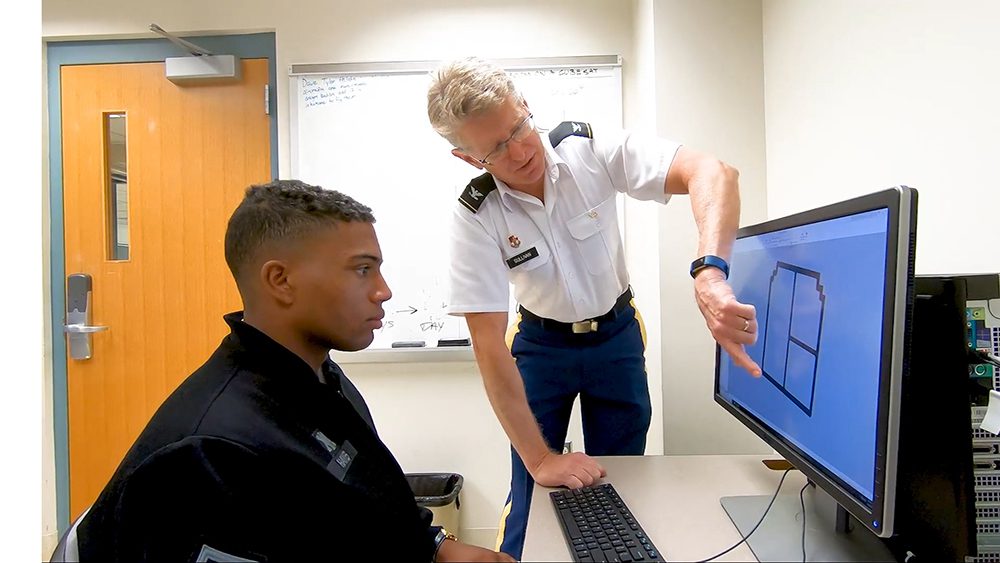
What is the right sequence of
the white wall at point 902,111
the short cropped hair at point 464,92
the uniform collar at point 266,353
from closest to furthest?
the uniform collar at point 266,353
the white wall at point 902,111
the short cropped hair at point 464,92

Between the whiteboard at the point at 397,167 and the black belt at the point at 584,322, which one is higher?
the whiteboard at the point at 397,167

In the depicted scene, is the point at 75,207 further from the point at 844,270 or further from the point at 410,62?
the point at 844,270

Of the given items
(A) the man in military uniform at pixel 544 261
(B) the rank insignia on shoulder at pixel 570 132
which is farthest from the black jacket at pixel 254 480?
(B) the rank insignia on shoulder at pixel 570 132

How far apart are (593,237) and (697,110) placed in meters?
0.75

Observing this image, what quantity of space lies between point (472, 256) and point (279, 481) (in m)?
0.68

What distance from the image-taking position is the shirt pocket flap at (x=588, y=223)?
1.33 metres

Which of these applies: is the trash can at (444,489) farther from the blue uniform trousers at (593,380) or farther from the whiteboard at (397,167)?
the blue uniform trousers at (593,380)

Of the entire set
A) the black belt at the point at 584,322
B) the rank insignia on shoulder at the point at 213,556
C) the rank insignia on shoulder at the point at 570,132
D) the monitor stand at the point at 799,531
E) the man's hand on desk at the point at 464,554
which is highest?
the rank insignia on shoulder at the point at 570,132

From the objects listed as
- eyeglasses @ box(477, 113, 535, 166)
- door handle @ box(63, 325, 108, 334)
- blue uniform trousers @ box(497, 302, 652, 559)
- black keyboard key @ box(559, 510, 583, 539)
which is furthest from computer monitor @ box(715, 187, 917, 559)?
door handle @ box(63, 325, 108, 334)

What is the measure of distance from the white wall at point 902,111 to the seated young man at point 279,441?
1.03 m

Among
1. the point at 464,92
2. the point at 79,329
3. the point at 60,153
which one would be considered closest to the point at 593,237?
the point at 464,92

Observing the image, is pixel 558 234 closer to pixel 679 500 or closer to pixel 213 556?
pixel 679 500

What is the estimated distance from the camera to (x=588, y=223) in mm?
1338

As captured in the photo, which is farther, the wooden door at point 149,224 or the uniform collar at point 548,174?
the wooden door at point 149,224
